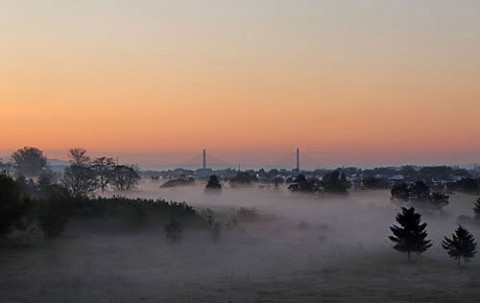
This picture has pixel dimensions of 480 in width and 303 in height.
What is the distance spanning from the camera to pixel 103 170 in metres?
124

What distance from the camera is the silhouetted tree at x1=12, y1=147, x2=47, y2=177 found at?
160 meters

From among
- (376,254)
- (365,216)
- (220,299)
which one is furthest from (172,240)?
(365,216)

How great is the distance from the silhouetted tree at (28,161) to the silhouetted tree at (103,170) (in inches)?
1571

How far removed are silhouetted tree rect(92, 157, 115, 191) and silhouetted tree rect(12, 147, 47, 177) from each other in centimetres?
3991

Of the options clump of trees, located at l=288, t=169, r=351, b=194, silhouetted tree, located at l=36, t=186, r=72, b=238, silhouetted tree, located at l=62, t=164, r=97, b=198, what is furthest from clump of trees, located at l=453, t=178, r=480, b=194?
silhouetted tree, located at l=36, t=186, r=72, b=238

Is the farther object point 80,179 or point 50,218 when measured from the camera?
point 80,179

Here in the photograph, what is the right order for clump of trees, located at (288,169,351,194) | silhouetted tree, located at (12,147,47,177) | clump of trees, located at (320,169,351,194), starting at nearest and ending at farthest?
clump of trees, located at (320,169,351,194) → clump of trees, located at (288,169,351,194) → silhouetted tree, located at (12,147,47,177)

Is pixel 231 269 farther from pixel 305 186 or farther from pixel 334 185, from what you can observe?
pixel 305 186

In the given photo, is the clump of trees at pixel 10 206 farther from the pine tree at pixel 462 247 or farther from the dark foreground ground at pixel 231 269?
the pine tree at pixel 462 247

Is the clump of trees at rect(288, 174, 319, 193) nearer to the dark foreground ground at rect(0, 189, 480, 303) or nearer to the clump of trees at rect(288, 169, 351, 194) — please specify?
the clump of trees at rect(288, 169, 351, 194)

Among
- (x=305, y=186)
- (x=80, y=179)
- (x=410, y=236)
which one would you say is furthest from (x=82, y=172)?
(x=410, y=236)

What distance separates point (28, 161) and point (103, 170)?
4633cm

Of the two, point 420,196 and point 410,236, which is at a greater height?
point 420,196

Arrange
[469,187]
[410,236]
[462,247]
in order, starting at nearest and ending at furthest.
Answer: [462,247] → [410,236] → [469,187]
